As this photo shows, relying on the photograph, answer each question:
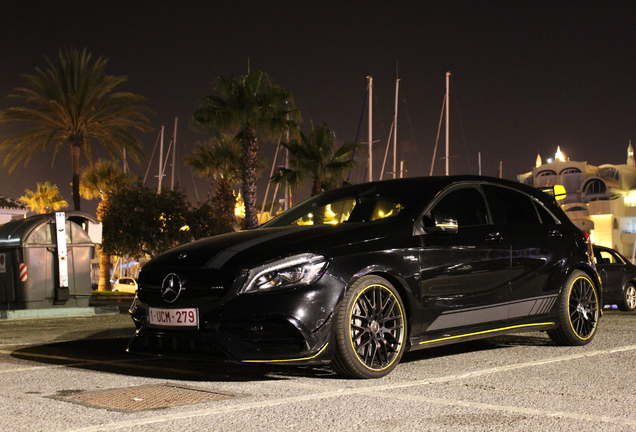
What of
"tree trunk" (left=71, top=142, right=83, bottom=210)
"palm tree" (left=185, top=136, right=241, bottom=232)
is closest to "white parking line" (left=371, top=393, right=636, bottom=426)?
"tree trunk" (left=71, top=142, right=83, bottom=210)

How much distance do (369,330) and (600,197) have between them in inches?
3761

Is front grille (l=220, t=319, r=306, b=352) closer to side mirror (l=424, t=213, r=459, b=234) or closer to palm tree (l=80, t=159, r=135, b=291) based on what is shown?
side mirror (l=424, t=213, r=459, b=234)

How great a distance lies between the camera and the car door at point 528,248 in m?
6.51

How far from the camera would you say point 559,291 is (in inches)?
274

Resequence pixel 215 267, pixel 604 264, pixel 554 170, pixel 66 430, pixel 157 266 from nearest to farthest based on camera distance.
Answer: pixel 66 430 < pixel 215 267 < pixel 157 266 < pixel 604 264 < pixel 554 170

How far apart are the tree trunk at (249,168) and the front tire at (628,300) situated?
19.2 metres

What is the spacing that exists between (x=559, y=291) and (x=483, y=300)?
1231 millimetres

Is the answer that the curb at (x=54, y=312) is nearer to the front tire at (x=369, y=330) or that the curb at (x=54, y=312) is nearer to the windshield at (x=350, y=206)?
the windshield at (x=350, y=206)

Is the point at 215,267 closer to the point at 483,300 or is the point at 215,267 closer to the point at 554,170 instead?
the point at 483,300

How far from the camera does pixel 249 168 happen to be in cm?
3288

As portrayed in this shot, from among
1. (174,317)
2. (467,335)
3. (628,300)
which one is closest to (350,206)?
(467,335)

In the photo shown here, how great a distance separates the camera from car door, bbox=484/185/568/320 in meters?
6.51

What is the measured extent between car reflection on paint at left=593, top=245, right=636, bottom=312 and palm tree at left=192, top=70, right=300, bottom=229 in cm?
1805

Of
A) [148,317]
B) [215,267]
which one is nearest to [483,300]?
[215,267]
